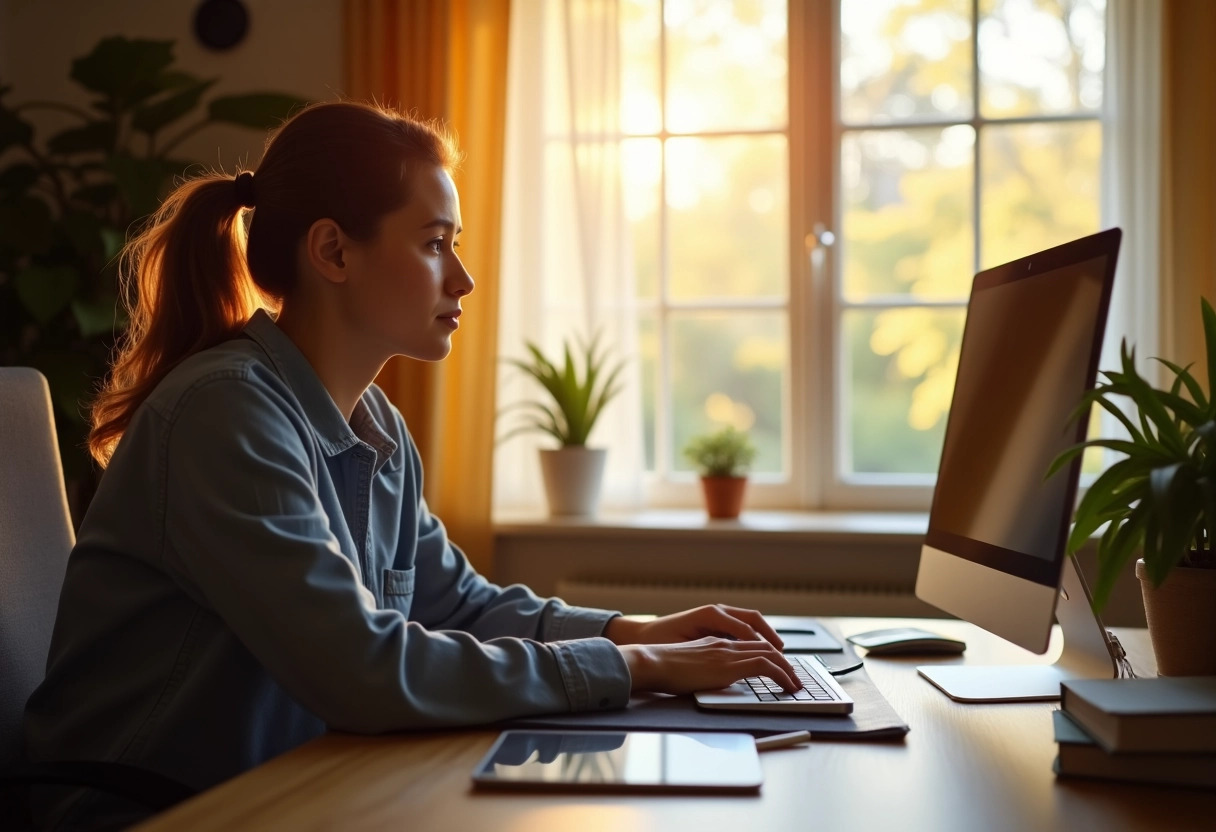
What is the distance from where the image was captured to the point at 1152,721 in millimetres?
899

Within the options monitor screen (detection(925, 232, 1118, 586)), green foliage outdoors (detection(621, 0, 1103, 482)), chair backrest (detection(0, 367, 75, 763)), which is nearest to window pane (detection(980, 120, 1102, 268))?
green foliage outdoors (detection(621, 0, 1103, 482))

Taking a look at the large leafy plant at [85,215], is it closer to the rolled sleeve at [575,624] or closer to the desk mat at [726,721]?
the rolled sleeve at [575,624]

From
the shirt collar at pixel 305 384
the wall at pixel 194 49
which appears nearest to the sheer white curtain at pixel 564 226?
the wall at pixel 194 49

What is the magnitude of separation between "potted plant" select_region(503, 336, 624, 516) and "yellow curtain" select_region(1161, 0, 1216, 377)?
1.31m

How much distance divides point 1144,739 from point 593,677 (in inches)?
19.3

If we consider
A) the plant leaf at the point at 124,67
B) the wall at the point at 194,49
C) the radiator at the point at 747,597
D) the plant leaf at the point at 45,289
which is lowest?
the radiator at the point at 747,597

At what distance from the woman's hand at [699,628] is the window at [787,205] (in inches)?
59.1

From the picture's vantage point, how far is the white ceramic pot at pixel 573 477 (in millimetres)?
2814

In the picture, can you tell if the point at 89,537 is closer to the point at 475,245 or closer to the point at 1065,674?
the point at 1065,674

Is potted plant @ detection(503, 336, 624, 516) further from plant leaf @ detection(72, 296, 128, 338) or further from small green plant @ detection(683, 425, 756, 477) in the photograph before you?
plant leaf @ detection(72, 296, 128, 338)

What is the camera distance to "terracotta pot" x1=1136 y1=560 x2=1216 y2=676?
1.12 metres

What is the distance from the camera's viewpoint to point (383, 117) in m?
1.41

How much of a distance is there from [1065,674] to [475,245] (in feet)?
6.35

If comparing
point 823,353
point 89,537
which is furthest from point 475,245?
point 89,537
